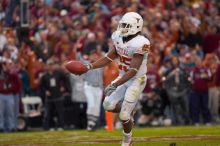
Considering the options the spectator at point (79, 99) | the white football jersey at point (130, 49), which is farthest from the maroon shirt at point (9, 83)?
the white football jersey at point (130, 49)

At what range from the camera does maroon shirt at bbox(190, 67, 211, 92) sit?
20.3 meters

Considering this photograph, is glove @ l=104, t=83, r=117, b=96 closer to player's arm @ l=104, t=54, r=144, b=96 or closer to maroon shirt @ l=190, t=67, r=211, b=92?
player's arm @ l=104, t=54, r=144, b=96

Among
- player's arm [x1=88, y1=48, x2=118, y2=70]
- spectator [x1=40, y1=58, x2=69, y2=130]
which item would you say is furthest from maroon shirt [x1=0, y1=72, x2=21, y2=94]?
player's arm [x1=88, y1=48, x2=118, y2=70]

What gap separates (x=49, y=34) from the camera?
2105 cm

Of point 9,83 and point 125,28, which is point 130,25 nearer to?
point 125,28

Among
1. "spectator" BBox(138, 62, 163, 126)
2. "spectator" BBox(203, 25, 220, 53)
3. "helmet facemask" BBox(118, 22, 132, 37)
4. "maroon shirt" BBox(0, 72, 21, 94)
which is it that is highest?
"helmet facemask" BBox(118, 22, 132, 37)

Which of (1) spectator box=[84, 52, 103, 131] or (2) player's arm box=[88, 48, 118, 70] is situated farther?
(1) spectator box=[84, 52, 103, 131]

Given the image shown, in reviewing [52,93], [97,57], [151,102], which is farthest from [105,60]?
[151,102]

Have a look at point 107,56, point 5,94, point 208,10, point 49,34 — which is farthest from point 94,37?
point 107,56

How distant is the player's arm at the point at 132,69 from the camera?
11344mm

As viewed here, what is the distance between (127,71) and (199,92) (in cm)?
907

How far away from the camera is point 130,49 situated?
38.2ft

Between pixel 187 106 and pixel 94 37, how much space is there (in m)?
2.92

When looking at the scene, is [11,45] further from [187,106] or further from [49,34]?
[187,106]
